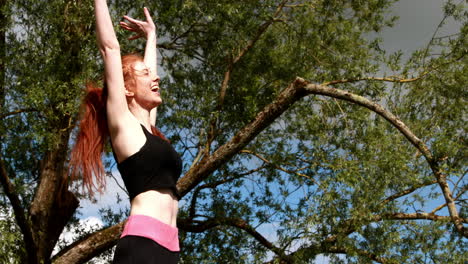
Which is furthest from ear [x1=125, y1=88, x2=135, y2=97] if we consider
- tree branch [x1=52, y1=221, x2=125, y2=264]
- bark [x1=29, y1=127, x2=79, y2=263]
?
bark [x1=29, y1=127, x2=79, y2=263]

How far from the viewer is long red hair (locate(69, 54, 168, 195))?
3215mm

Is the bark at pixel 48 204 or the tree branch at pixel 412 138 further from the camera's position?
the bark at pixel 48 204

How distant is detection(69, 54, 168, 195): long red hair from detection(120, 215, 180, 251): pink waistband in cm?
63

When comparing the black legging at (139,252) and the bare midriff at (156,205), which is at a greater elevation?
the bare midriff at (156,205)

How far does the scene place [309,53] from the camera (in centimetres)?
984

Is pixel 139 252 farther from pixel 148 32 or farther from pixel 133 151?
pixel 148 32

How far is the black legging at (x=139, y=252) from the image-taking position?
261cm

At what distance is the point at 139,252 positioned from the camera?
262 centimetres

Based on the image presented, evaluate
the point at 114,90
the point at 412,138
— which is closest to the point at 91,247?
the point at 412,138

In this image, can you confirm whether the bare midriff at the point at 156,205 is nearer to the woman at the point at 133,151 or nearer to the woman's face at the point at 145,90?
the woman at the point at 133,151

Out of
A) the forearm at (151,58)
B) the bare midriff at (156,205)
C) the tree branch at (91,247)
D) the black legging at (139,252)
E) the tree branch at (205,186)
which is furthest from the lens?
the tree branch at (205,186)

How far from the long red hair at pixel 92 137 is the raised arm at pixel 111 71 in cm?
23

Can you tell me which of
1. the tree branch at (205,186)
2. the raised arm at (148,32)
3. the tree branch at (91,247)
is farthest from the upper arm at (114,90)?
the tree branch at (205,186)

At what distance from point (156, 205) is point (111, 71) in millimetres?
779
